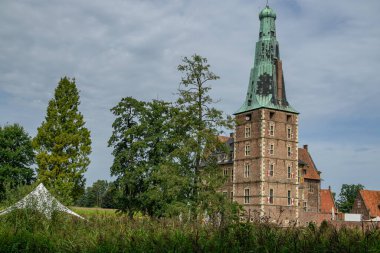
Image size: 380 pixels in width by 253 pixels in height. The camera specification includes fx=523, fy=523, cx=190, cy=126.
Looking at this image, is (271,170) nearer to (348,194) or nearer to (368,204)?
(368,204)

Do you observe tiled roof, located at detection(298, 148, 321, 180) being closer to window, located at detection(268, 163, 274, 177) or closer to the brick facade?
the brick facade

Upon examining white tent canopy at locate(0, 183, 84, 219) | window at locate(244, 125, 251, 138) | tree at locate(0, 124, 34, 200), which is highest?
window at locate(244, 125, 251, 138)

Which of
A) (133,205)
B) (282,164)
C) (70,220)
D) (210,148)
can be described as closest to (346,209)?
(282,164)

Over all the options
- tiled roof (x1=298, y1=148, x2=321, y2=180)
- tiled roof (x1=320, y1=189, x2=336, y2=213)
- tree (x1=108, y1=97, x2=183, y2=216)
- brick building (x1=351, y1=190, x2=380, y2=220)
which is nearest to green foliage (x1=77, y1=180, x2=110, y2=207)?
tiled roof (x1=320, y1=189, x2=336, y2=213)

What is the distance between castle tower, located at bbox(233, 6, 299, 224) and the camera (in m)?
56.4

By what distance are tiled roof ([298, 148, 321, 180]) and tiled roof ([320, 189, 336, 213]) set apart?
4.88 m

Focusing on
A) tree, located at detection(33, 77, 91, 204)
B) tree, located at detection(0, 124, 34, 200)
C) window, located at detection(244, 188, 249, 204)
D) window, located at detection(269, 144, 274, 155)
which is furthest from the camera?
window, located at detection(269, 144, 274, 155)

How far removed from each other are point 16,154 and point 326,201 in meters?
40.6

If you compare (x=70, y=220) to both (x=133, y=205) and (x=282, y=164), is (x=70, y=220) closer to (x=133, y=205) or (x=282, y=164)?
(x=133, y=205)

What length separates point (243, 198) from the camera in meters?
58.0

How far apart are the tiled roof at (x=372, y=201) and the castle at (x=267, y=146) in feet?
21.2

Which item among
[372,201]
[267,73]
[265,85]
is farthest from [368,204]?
[267,73]

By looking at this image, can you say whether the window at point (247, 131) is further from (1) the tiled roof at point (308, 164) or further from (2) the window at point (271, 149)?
(1) the tiled roof at point (308, 164)

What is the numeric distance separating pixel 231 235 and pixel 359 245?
2.45m
